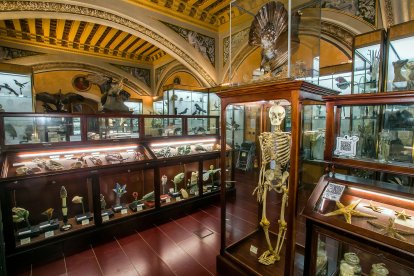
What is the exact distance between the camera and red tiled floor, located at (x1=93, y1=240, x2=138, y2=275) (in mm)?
2764

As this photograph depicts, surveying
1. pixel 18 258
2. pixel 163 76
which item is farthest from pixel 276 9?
pixel 163 76

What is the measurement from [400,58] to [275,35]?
204cm

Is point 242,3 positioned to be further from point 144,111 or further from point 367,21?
point 144,111

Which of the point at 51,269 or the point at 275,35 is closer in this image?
the point at 275,35

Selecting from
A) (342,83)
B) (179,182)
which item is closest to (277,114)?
(179,182)

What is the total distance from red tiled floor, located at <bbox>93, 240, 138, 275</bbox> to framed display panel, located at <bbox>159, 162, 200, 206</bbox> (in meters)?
1.17

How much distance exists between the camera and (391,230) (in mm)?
1516

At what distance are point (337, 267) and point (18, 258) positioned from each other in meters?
4.04

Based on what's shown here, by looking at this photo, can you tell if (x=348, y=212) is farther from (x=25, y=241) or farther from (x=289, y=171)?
(x=25, y=241)

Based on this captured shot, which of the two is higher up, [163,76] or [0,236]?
[163,76]

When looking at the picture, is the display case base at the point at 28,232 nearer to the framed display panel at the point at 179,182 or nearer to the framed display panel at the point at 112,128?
the framed display panel at the point at 112,128

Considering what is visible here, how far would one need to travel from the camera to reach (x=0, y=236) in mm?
1817

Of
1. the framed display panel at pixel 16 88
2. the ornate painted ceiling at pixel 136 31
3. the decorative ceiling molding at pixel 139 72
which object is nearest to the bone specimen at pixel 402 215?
the ornate painted ceiling at pixel 136 31

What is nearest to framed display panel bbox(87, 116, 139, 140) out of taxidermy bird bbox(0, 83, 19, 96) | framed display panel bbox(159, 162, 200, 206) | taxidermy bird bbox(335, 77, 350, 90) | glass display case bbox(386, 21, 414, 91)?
framed display panel bbox(159, 162, 200, 206)
